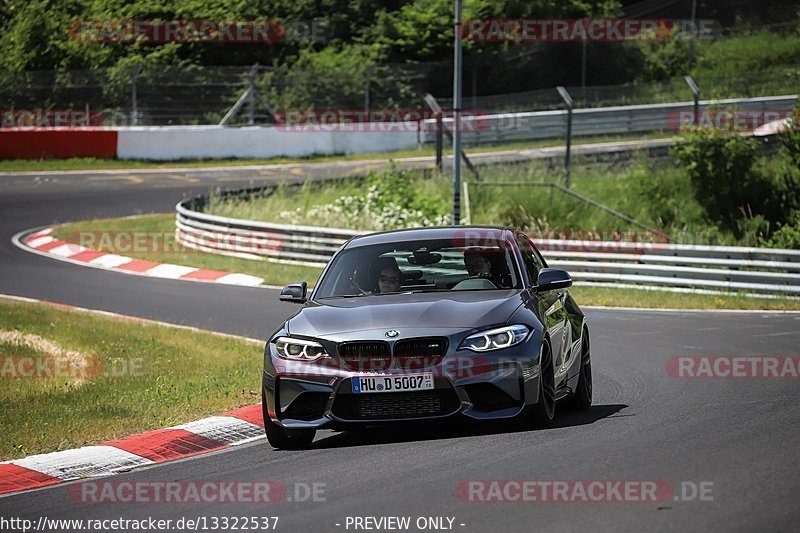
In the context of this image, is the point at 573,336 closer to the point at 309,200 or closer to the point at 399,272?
the point at 399,272

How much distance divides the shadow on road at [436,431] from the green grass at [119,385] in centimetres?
166

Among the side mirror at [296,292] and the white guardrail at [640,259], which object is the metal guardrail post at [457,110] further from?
the side mirror at [296,292]

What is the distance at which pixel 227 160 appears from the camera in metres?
41.4

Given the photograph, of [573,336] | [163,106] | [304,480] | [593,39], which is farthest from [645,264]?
[593,39]

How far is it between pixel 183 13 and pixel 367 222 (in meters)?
25.5

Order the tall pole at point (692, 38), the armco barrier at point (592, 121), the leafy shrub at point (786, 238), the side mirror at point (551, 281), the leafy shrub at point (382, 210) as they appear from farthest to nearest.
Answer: the tall pole at point (692, 38), the armco barrier at point (592, 121), the leafy shrub at point (382, 210), the leafy shrub at point (786, 238), the side mirror at point (551, 281)

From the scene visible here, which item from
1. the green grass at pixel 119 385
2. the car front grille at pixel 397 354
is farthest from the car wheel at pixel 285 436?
the green grass at pixel 119 385

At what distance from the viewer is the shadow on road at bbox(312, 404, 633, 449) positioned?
29.0 ft

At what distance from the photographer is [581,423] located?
9383 millimetres

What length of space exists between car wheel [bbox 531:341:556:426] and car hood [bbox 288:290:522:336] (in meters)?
0.37

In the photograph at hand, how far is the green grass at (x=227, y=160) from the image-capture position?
125ft

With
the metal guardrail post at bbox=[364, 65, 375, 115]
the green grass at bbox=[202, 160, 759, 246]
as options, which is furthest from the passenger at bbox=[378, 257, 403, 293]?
the metal guardrail post at bbox=[364, 65, 375, 115]

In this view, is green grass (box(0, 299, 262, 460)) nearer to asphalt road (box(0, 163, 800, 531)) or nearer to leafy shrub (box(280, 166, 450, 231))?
asphalt road (box(0, 163, 800, 531))

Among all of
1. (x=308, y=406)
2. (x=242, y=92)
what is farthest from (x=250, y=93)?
(x=308, y=406)
